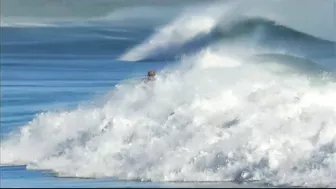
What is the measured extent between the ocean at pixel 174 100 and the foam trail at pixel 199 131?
0.02m

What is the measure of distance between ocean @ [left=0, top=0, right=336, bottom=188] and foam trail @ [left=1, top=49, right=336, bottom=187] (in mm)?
19

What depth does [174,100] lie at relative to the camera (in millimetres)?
13406

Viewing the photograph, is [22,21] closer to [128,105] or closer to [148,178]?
[128,105]

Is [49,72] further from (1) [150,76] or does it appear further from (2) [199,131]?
(2) [199,131]

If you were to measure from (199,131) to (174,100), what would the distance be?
1.17m

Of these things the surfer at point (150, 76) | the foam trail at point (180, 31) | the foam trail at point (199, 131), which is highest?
the foam trail at point (180, 31)

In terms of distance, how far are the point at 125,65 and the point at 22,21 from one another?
1.76 meters

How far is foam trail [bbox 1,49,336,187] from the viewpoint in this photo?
1114 centimetres

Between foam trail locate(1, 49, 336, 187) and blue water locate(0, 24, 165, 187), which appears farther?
blue water locate(0, 24, 165, 187)

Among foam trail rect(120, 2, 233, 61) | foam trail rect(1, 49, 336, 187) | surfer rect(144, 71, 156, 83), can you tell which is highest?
foam trail rect(120, 2, 233, 61)

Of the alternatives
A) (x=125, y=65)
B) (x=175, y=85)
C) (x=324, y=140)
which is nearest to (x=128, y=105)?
(x=175, y=85)

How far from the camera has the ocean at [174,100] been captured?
11.3 m

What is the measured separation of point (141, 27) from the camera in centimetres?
1571

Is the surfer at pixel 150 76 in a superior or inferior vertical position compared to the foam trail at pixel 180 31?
inferior
